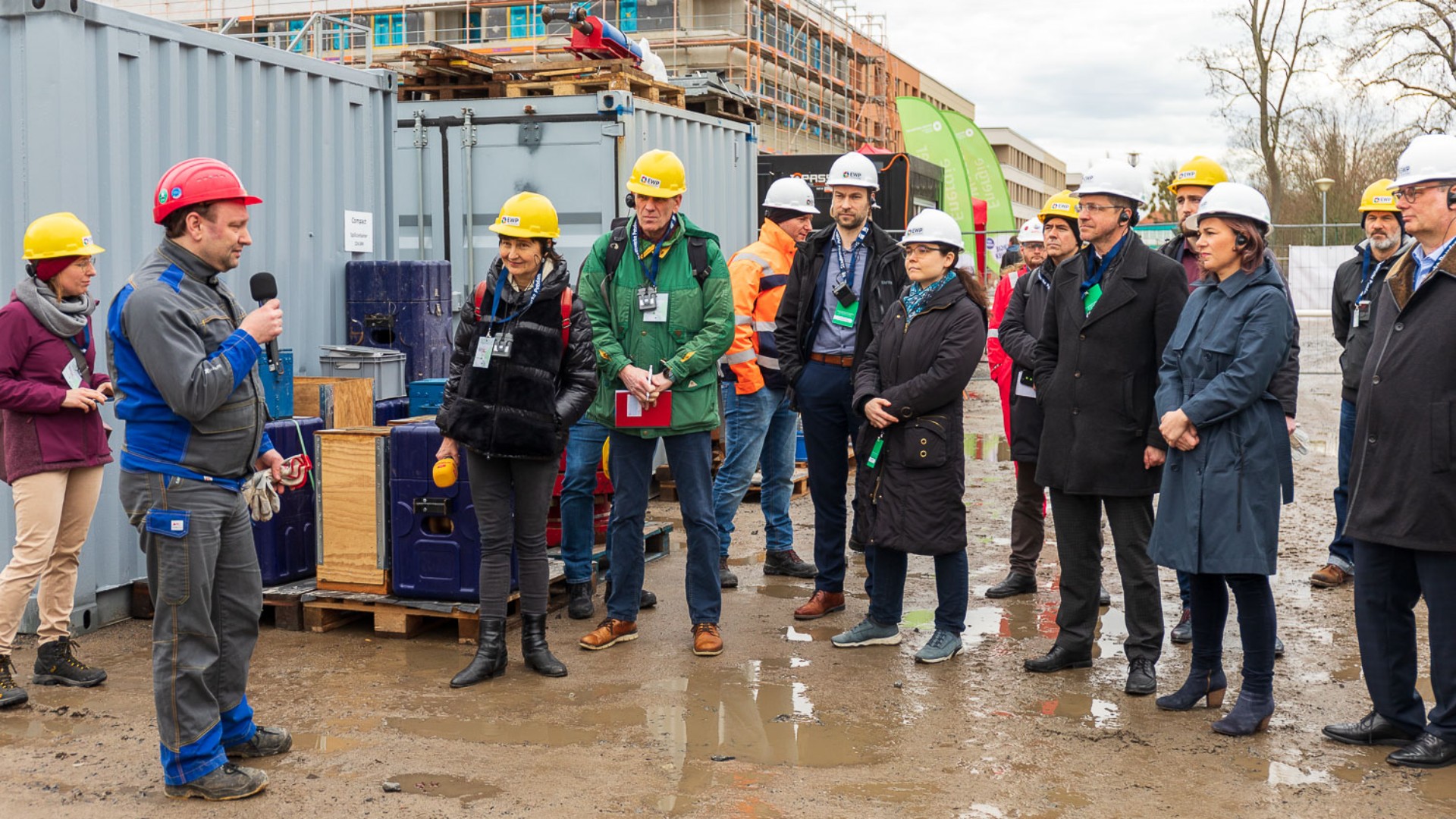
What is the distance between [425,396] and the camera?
295 inches

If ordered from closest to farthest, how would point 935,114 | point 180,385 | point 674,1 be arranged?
1. point 180,385
2. point 935,114
3. point 674,1

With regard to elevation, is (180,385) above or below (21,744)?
above

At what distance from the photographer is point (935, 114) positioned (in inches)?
736

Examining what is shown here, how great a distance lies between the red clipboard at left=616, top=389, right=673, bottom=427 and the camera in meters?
6.02

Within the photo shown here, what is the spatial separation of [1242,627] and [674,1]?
4854 centimetres

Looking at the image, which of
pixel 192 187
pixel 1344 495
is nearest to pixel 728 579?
pixel 1344 495

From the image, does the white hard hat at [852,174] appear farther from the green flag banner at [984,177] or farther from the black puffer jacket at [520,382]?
the green flag banner at [984,177]

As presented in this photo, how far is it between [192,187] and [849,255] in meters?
3.37

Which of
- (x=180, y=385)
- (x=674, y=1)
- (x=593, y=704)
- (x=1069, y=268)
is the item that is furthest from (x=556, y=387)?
(x=674, y=1)

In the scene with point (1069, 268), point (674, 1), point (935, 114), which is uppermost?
point (674, 1)

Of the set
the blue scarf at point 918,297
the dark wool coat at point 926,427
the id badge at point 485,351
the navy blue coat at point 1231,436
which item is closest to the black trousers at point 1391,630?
the navy blue coat at point 1231,436

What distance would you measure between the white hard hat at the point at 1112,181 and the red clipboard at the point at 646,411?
2.00m

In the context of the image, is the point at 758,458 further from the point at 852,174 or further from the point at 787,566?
the point at 852,174

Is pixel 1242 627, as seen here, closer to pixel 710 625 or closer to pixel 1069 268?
pixel 1069 268
